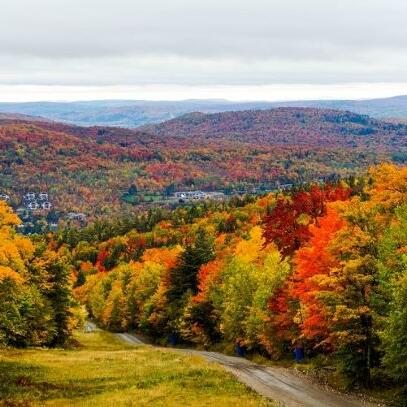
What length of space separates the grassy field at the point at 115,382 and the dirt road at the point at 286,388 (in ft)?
6.02

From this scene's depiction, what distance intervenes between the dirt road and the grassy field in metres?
1.83

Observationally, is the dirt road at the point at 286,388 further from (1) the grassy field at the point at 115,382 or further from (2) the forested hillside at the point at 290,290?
(2) the forested hillside at the point at 290,290

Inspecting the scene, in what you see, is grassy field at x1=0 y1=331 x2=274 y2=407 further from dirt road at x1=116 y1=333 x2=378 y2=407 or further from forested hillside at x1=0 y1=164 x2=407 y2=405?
forested hillside at x1=0 y1=164 x2=407 y2=405

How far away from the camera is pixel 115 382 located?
48.3 metres

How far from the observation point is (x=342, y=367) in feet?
151

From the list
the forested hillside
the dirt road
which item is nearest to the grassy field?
the dirt road

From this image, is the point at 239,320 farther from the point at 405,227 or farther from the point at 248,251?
the point at 405,227

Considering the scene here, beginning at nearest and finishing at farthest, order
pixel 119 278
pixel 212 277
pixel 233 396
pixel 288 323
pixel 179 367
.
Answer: pixel 233 396, pixel 179 367, pixel 288 323, pixel 212 277, pixel 119 278

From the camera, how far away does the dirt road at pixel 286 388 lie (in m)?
43.9

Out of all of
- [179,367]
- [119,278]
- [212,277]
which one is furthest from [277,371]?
[119,278]

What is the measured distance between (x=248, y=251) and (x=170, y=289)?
50.1 feet

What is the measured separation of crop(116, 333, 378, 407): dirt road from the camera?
43.9 m

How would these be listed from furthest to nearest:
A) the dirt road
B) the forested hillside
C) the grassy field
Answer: the forested hillside, the dirt road, the grassy field

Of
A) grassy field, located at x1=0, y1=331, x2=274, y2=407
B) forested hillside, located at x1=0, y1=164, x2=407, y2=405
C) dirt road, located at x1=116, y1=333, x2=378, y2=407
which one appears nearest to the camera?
grassy field, located at x1=0, y1=331, x2=274, y2=407
